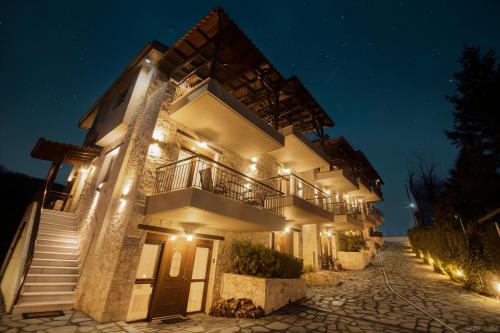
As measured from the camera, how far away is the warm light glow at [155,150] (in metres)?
7.29

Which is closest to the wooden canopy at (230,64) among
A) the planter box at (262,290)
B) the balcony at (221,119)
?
the balcony at (221,119)

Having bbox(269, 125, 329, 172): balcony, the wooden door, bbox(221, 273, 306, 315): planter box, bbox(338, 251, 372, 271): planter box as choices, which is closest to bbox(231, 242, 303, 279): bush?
bbox(221, 273, 306, 315): planter box

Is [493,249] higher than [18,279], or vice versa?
[493,249]

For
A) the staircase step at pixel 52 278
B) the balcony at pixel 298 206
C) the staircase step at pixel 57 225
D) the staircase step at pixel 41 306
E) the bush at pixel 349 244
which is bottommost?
the staircase step at pixel 41 306

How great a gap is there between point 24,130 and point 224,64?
506 ft

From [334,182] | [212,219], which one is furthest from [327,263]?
[212,219]

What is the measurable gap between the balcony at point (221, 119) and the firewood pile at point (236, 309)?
20.1 feet

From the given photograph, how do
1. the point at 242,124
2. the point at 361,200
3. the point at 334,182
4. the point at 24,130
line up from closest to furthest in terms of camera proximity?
the point at 242,124, the point at 334,182, the point at 361,200, the point at 24,130

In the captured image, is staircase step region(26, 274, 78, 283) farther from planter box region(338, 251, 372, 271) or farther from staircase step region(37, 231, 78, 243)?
planter box region(338, 251, 372, 271)

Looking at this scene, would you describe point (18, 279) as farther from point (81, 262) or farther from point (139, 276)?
point (139, 276)

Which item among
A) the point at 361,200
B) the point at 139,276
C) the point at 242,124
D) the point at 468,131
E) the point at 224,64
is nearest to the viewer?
the point at 139,276

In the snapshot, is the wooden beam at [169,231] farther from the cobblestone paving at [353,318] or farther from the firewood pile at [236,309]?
the cobblestone paving at [353,318]

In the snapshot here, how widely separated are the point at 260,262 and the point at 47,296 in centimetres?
672

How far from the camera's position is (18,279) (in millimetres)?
6070
